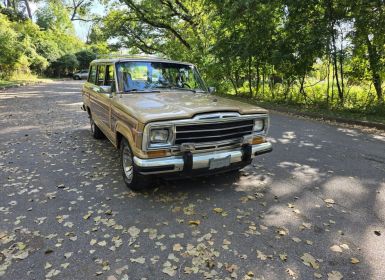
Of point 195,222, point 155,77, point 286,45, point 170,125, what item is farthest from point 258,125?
point 286,45

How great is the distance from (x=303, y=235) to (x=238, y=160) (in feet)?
4.39

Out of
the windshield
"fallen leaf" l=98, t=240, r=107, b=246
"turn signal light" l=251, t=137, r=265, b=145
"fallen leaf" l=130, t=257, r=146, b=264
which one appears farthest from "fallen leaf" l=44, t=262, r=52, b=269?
"turn signal light" l=251, t=137, r=265, b=145

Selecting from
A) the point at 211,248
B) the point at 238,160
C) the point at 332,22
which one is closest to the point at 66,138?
the point at 238,160

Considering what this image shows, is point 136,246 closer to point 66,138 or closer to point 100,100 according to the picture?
point 100,100

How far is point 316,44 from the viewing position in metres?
11.4

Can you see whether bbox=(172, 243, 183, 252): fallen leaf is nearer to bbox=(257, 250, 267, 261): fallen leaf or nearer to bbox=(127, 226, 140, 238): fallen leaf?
bbox=(127, 226, 140, 238): fallen leaf

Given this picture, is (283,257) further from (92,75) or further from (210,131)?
(92,75)

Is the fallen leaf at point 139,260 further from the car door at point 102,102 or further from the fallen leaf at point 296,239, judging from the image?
the car door at point 102,102

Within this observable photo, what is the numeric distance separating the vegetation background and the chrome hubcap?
8.71 metres

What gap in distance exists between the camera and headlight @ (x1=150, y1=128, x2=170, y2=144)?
3863mm

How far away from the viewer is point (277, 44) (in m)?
12.8

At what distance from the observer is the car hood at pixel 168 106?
3.86 meters

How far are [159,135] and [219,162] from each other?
2.97ft

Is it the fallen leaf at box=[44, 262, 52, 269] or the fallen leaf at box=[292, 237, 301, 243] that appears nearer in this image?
the fallen leaf at box=[44, 262, 52, 269]
